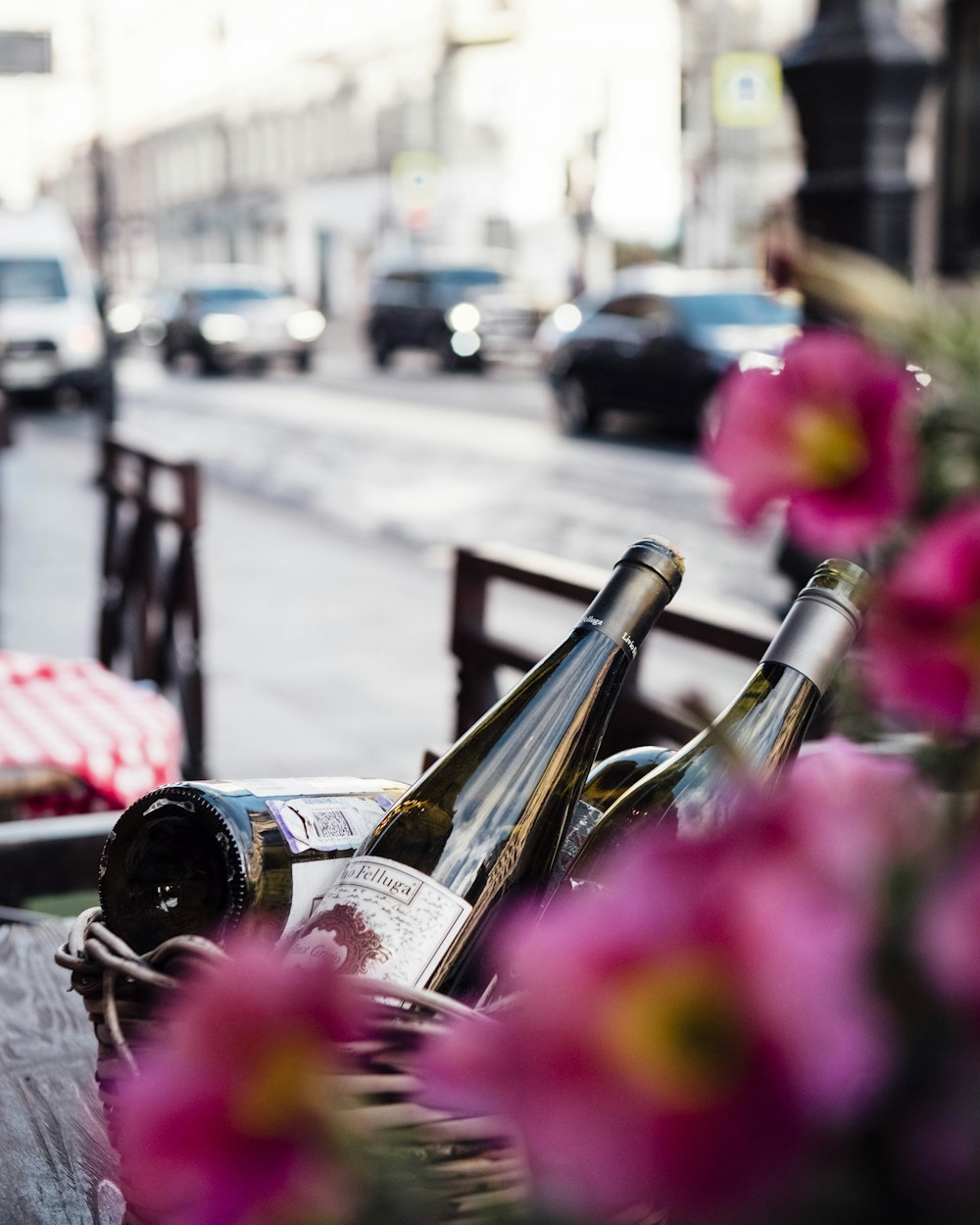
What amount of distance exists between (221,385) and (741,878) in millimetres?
23149

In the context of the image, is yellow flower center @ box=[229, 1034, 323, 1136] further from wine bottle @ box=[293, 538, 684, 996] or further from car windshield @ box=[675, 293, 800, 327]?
car windshield @ box=[675, 293, 800, 327]

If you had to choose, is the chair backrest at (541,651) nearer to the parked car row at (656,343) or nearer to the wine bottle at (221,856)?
the wine bottle at (221,856)

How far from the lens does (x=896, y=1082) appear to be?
0.35 m

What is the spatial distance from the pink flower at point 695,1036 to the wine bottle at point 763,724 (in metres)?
0.55

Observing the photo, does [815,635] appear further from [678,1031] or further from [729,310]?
[729,310]

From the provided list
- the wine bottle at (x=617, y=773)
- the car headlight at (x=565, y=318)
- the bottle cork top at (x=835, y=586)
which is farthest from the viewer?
the car headlight at (x=565, y=318)

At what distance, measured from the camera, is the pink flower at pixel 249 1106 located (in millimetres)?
385

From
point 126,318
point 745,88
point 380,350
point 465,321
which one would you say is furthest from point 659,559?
point 126,318

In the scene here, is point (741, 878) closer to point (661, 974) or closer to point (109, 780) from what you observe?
point (661, 974)

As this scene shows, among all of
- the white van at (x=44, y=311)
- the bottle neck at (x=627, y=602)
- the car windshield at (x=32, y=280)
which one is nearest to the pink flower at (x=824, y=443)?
the bottle neck at (x=627, y=602)

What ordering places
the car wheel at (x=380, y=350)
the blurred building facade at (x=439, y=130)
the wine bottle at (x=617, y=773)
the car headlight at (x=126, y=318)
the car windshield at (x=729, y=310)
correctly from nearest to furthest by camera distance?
the wine bottle at (x=617, y=773) < the car windshield at (x=729, y=310) < the car wheel at (x=380, y=350) < the blurred building facade at (x=439, y=130) < the car headlight at (x=126, y=318)

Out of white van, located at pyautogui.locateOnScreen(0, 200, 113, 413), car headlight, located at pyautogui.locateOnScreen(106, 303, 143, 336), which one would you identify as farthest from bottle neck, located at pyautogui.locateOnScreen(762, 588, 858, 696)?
car headlight, located at pyautogui.locateOnScreen(106, 303, 143, 336)

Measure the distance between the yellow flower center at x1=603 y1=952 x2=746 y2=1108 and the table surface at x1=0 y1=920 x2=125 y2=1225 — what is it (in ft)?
2.47

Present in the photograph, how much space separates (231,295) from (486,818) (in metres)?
24.9
